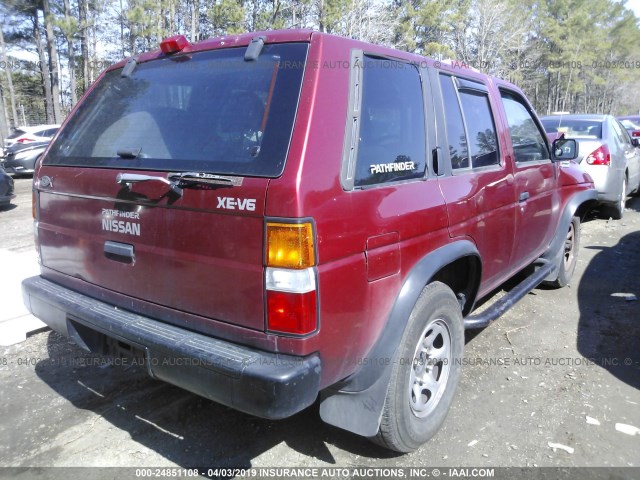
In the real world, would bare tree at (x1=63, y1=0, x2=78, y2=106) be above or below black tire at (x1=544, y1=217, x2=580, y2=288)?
above

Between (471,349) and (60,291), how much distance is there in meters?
2.90

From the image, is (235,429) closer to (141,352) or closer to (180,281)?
(141,352)

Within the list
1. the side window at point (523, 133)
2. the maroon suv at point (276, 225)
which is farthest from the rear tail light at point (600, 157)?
the maroon suv at point (276, 225)

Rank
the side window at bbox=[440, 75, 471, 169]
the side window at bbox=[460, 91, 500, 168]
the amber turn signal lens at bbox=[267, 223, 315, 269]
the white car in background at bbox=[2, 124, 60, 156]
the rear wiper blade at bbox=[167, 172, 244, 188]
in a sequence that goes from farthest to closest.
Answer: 1. the white car in background at bbox=[2, 124, 60, 156]
2. the side window at bbox=[460, 91, 500, 168]
3. the side window at bbox=[440, 75, 471, 169]
4. the rear wiper blade at bbox=[167, 172, 244, 188]
5. the amber turn signal lens at bbox=[267, 223, 315, 269]

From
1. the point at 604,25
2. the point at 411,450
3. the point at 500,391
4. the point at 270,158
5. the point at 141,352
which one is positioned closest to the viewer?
the point at 270,158

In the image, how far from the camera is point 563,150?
180 inches

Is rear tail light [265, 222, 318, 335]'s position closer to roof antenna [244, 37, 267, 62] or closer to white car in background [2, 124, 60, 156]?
roof antenna [244, 37, 267, 62]

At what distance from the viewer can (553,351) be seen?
3.88m

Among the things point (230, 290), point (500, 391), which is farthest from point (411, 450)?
point (230, 290)

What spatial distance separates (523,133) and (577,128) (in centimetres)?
504

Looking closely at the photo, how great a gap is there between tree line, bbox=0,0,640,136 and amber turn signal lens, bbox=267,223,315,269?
1904 centimetres

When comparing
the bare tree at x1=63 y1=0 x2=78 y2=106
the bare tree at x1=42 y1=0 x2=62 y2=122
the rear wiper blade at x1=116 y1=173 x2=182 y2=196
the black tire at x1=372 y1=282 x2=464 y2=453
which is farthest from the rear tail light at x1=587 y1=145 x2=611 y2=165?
the bare tree at x1=42 y1=0 x2=62 y2=122

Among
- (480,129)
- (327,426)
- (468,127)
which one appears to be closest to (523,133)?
(480,129)

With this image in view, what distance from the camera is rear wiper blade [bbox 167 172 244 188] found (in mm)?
2047
